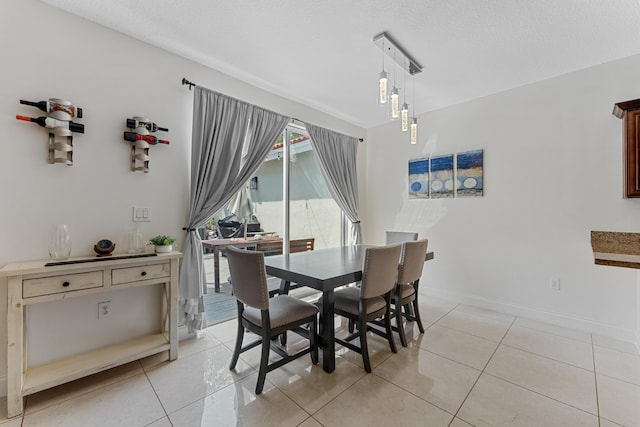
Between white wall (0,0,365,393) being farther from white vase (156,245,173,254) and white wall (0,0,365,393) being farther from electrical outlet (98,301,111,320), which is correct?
white vase (156,245,173,254)

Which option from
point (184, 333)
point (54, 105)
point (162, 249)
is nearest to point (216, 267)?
point (184, 333)

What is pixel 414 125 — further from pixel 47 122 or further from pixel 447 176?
pixel 47 122

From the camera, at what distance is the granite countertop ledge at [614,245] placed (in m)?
2.45

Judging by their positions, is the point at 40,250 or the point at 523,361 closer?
the point at 40,250

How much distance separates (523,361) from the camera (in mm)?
2223

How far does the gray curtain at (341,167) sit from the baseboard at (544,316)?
1.56 metres

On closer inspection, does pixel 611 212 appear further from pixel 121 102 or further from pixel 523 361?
pixel 121 102

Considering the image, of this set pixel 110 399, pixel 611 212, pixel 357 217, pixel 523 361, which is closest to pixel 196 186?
pixel 110 399

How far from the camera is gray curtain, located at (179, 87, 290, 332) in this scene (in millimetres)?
2568

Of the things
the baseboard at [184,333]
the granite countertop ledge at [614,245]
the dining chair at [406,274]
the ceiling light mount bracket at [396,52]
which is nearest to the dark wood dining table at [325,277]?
the dining chair at [406,274]

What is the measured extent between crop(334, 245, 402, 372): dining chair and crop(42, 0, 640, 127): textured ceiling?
5.84ft

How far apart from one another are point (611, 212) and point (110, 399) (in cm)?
444

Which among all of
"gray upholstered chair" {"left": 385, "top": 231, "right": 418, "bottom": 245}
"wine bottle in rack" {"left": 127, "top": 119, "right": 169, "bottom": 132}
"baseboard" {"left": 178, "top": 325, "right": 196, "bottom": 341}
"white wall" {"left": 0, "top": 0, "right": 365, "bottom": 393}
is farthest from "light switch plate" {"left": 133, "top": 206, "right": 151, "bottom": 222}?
"gray upholstered chair" {"left": 385, "top": 231, "right": 418, "bottom": 245}

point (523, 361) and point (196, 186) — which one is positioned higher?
point (196, 186)
